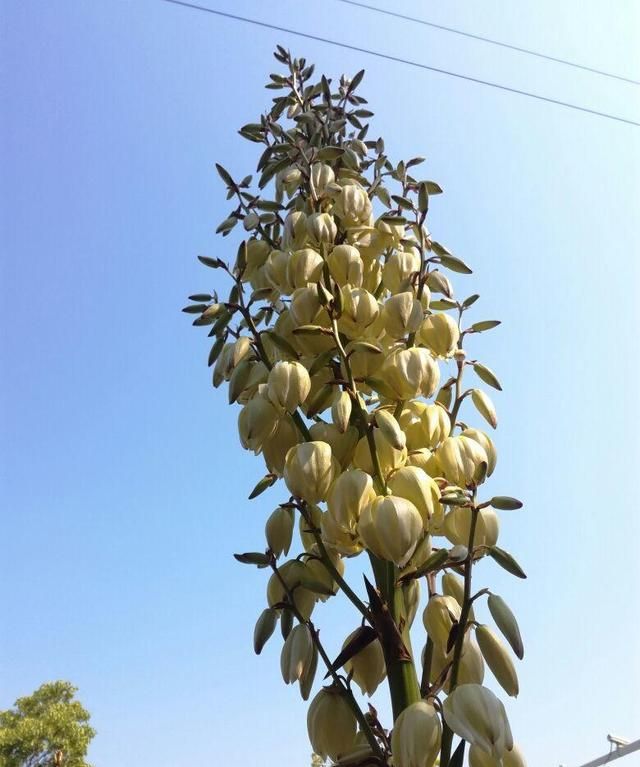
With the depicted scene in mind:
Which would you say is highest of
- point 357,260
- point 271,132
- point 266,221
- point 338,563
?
point 271,132

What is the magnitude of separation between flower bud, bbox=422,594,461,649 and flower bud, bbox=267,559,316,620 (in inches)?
6.7

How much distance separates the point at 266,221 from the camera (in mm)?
1252

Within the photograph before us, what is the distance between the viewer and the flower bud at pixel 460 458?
851 millimetres

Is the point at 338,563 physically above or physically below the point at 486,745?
above

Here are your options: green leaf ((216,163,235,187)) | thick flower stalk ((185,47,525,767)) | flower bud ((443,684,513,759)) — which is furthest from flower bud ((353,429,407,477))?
green leaf ((216,163,235,187))

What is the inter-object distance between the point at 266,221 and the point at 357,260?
1.02 ft

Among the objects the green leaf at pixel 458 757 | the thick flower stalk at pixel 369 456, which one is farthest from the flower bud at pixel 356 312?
the green leaf at pixel 458 757

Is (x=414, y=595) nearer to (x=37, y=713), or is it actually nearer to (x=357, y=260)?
(x=357, y=260)

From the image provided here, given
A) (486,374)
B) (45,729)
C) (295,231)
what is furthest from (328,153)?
(45,729)

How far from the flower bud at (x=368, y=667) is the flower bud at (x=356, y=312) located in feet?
1.54

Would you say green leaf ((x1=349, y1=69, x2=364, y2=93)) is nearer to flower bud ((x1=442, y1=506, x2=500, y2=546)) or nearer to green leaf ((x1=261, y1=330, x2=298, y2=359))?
green leaf ((x1=261, y1=330, x2=298, y2=359))

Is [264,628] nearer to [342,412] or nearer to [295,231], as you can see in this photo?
[342,412]

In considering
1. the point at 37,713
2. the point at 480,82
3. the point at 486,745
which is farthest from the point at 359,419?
the point at 37,713

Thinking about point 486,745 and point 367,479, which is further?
point 367,479
